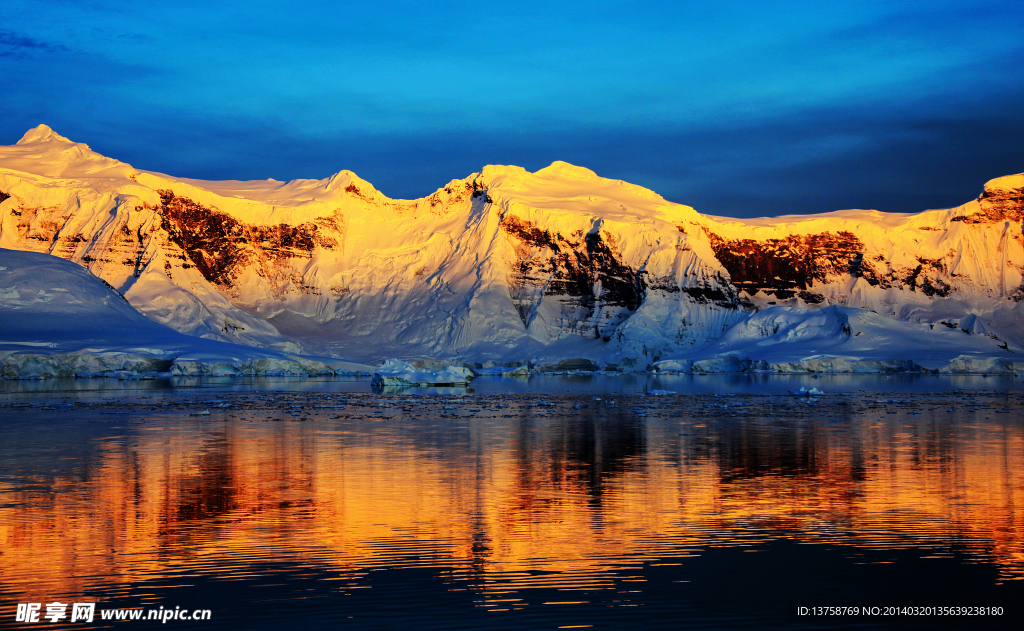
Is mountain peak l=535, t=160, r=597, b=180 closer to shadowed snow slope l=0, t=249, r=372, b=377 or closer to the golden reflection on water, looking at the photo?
shadowed snow slope l=0, t=249, r=372, b=377

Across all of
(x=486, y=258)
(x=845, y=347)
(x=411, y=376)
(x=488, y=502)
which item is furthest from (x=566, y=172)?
(x=488, y=502)

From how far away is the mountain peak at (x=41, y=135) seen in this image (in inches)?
6629

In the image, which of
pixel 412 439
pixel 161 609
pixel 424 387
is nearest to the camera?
pixel 161 609

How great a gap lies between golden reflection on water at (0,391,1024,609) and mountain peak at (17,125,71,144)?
156588mm

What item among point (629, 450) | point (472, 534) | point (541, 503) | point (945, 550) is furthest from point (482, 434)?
point (945, 550)

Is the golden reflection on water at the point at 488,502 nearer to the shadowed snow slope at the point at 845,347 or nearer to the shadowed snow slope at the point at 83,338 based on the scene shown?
the shadowed snow slope at the point at 83,338

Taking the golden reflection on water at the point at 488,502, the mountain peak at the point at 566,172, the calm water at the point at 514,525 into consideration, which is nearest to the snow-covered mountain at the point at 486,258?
the mountain peak at the point at 566,172

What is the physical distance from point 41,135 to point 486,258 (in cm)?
8275

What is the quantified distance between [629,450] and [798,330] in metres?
93.1

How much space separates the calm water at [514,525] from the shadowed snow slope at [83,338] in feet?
157

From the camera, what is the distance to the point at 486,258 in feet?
527

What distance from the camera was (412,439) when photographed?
30328 millimetres

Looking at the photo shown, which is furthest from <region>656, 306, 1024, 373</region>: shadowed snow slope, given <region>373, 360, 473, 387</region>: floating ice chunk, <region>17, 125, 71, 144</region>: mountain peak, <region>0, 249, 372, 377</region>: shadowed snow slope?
<region>17, 125, 71, 144</region>: mountain peak

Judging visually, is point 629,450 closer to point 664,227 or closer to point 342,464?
point 342,464
